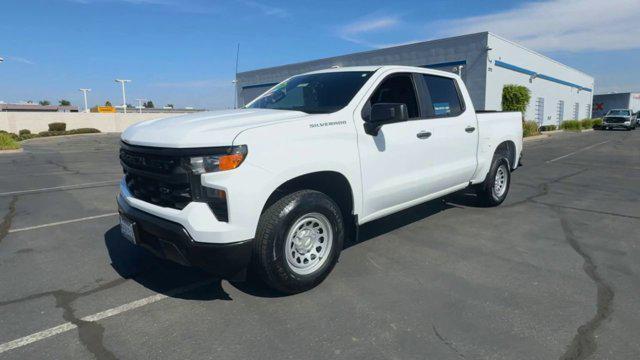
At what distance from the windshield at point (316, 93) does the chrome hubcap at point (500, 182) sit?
3287 millimetres

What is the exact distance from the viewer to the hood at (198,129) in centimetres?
296

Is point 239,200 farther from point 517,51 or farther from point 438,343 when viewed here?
point 517,51

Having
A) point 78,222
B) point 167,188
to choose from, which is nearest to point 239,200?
point 167,188

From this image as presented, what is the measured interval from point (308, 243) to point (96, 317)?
1.74 meters

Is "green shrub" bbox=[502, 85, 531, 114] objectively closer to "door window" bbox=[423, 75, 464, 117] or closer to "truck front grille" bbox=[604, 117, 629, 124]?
"truck front grille" bbox=[604, 117, 629, 124]

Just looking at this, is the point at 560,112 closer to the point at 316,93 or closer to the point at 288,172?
the point at 316,93

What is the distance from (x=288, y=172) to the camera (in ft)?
10.5

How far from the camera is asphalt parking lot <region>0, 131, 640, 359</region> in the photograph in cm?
279

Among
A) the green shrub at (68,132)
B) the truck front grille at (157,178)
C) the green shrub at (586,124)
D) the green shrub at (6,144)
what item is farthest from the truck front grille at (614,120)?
the green shrub at (68,132)

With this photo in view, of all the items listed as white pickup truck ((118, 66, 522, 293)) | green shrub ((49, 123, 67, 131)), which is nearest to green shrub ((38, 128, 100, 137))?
green shrub ((49, 123, 67, 131))

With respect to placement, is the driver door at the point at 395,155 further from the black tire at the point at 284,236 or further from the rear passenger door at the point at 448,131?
the black tire at the point at 284,236

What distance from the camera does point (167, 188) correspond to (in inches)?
124

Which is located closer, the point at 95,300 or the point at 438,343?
the point at 438,343

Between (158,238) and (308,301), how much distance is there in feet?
4.26
